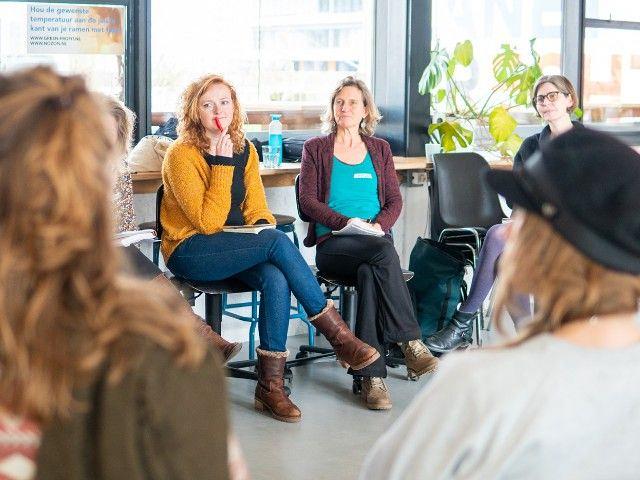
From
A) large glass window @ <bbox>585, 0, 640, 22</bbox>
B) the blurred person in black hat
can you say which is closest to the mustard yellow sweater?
the blurred person in black hat

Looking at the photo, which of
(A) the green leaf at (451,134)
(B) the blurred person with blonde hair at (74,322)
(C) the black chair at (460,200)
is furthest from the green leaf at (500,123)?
(B) the blurred person with blonde hair at (74,322)

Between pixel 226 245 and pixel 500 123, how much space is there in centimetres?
221

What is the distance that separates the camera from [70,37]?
4.88 meters

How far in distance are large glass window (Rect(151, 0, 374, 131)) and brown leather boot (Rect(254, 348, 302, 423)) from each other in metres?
1.47

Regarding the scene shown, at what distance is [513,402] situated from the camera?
4.29 ft

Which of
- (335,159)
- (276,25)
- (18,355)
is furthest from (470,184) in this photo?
(18,355)

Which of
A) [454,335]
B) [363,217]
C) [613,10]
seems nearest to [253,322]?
[363,217]

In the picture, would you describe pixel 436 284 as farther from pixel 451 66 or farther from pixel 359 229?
pixel 451 66

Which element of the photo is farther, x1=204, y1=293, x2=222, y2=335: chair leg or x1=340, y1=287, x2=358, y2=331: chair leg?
x1=340, y1=287, x2=358, y2=331: chair leg

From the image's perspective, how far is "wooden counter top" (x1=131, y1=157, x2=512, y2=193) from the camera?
4.75 metres

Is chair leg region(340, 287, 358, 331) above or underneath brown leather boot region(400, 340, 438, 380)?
above

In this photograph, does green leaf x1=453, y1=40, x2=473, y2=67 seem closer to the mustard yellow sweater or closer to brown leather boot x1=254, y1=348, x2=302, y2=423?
the mustard yellow sweater

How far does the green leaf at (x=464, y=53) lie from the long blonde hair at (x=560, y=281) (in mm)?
4505

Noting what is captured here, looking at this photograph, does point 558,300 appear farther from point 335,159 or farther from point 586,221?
point 335,159
